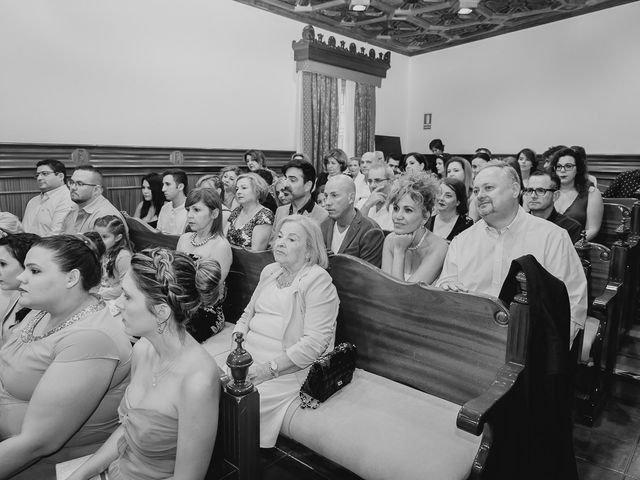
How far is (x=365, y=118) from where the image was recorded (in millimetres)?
8352

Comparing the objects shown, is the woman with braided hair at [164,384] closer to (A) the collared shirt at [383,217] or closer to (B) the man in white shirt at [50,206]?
(A) the collared shirt at [383,217]

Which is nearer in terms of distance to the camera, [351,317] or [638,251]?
[351,317]

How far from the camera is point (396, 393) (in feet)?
6.24

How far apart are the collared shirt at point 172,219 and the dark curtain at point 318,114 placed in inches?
126

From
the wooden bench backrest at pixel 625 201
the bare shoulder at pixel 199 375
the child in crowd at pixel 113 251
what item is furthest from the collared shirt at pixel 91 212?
the wooden bench backrest at pixel 625 201

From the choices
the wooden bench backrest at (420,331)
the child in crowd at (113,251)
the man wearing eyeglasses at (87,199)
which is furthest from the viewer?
the man wearing eyeglasses at (87,199)

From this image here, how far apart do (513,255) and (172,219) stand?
3355mm

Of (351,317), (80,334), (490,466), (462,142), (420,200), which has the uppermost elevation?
(462,142)

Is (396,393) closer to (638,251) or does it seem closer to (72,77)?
(638,251)

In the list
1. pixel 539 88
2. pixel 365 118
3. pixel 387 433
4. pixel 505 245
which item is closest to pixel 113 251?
pixel 387 433

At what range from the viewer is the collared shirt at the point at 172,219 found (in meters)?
4.35

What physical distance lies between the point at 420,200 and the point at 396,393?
43.6 inches

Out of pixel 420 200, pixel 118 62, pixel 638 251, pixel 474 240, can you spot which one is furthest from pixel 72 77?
pixel 638 251

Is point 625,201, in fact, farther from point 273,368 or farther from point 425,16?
point 425,16
